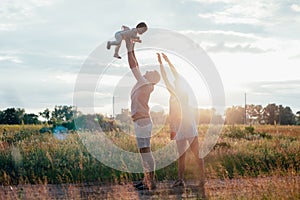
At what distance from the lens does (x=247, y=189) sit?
756 centimetres

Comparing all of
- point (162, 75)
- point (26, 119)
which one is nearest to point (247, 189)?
point (162, 75)

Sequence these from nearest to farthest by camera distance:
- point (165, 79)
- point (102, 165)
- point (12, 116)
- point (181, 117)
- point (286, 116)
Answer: point (181, 117), point (165, 79), point (102, 165), point (12, 116), point (286, 116)

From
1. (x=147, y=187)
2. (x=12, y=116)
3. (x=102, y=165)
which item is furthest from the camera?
(x=12, y=116)

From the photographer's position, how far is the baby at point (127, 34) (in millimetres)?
7824

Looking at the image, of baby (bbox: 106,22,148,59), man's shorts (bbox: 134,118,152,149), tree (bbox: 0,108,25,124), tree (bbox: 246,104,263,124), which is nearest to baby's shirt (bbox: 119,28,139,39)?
baby (bbox: 106,22,148,59)

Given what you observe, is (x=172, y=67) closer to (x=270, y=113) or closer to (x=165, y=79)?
(x=165, y=79)

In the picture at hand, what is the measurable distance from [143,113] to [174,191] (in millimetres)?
1360

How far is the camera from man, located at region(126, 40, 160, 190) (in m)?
8.09

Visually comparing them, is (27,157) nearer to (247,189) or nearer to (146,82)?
(146,82)

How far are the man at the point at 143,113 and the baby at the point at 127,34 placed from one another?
104mm

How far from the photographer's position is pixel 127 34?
26.0 feet

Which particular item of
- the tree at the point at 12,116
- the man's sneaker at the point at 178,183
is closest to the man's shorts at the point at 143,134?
the man's sneaker at the point at 178,183

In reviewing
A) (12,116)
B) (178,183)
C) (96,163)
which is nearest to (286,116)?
(12,116)

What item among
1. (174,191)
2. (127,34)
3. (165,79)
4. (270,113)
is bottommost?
(174,191)
